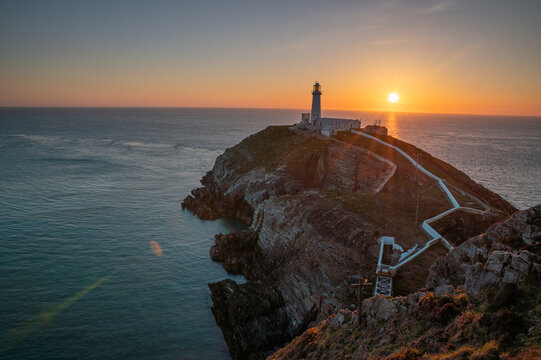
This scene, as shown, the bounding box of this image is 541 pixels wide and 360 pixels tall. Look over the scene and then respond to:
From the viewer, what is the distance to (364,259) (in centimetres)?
2775

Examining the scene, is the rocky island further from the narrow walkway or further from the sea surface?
the sea surface

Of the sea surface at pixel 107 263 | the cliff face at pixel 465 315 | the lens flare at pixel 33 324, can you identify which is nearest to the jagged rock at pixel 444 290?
the cliff face at pixel 465 315

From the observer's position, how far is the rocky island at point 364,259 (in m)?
13.0

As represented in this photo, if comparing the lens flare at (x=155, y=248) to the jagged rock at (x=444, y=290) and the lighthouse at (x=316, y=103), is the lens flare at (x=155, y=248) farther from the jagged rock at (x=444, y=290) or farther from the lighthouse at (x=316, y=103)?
the lighthouse at (x=316, y=103)

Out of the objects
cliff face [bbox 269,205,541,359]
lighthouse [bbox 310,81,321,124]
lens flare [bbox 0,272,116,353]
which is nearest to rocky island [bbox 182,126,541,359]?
cliff face [bbox 269,205,541,359]

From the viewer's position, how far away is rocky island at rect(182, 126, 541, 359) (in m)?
13.0

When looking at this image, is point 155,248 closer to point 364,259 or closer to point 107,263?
point 107,263

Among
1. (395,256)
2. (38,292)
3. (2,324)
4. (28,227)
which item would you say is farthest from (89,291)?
(395,256)

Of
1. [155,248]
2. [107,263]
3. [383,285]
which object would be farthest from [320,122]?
[383,285]

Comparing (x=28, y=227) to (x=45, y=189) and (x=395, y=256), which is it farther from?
(x=395, y=256)

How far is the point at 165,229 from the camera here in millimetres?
45875

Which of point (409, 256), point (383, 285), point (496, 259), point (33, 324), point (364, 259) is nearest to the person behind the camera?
point (496, 259)

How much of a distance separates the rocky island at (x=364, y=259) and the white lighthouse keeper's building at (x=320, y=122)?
568cm

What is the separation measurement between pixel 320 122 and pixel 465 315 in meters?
62.6
